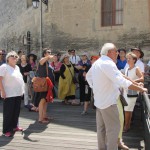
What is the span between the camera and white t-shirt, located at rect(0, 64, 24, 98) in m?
6.89

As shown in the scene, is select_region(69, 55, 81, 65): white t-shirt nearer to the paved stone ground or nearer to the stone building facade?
the stone building facade

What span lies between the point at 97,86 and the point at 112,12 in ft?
39.2

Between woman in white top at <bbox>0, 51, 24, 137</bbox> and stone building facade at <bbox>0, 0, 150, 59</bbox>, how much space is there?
9.65 meters

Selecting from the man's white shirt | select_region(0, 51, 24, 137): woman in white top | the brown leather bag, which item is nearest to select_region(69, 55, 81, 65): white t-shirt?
the brown leather bag

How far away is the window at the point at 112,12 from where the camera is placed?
16328 millimetres

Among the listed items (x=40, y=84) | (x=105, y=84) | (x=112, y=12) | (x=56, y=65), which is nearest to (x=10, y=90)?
(x=40, y=84)

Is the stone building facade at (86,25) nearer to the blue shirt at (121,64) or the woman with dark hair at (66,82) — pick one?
the woman with dark hair at (66,82)

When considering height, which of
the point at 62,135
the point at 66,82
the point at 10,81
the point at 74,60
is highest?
the point at 74,60

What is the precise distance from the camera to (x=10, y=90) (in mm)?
6949

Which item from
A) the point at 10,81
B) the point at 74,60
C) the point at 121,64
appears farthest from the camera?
the point at 74,60

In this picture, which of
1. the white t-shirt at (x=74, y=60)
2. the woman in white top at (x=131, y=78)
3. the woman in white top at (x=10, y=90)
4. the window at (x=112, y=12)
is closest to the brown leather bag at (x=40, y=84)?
the woman in white top at (x=10, y=90)

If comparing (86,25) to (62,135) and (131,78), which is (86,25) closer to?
(131,78)

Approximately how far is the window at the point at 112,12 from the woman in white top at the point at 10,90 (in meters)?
10.1

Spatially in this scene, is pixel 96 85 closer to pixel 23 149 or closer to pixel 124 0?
pixel 23 149
